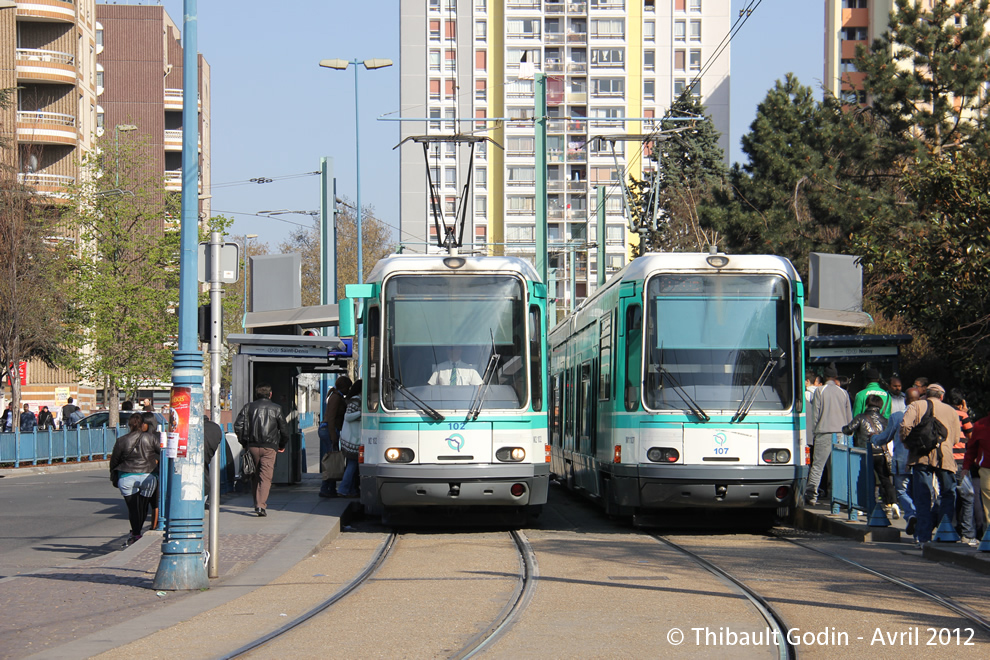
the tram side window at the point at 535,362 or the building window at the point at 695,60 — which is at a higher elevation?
the building window at the point at 695,60

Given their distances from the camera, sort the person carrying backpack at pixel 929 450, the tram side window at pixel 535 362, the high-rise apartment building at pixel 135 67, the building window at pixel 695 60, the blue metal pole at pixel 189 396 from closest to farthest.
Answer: the blue metal pole at pixel 189 396
the person carrying backpack at pixel 929 450
the tram side window at pixel 535 362
the high-rise apartment building at pixel 135 67
the building window at pixel 695 60

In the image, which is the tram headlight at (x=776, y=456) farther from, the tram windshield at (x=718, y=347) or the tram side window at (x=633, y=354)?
the tram side window at (x=633, y=354)

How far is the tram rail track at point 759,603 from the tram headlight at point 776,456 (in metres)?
1.51

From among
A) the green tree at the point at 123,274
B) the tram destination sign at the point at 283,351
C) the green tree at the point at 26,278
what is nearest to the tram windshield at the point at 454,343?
the tram destination sign at the point at 283,351

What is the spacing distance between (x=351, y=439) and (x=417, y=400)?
3841mm

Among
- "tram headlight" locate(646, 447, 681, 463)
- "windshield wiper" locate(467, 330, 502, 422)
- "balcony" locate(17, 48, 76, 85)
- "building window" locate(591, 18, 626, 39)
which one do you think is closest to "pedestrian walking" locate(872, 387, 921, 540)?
"tram headlight" locate(646, 447, 681, 463)

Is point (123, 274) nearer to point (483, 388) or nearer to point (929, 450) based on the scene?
point (483, 388)

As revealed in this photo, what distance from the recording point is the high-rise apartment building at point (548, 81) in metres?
91.8

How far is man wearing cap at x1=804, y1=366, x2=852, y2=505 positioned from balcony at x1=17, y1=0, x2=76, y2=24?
143 feet

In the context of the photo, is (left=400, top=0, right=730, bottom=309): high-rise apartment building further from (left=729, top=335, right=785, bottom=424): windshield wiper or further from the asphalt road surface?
(left=729, top=335, right=785, bottom=424): windshield wiper

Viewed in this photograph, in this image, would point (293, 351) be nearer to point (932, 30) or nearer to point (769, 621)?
point (769, 621)

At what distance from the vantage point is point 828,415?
15.6 meters

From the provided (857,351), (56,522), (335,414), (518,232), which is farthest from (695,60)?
(56,522)

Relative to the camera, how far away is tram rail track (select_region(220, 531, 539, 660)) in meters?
7.32
